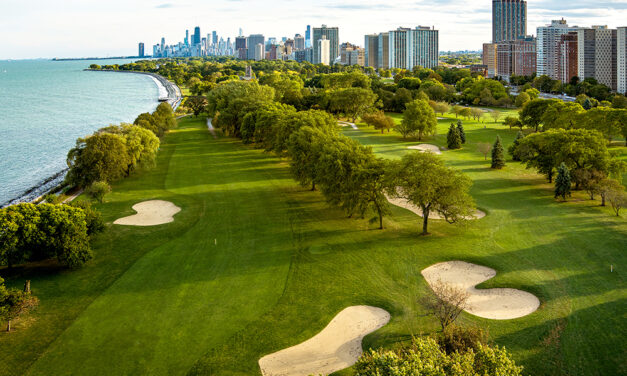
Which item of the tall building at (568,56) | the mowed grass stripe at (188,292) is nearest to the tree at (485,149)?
the mowed grass stripe at (188,292)

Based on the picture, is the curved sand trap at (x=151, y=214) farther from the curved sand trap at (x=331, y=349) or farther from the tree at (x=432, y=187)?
the curved sand trap at (x=331, y=349)

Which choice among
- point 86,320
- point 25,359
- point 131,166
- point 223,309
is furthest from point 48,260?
point 131,166

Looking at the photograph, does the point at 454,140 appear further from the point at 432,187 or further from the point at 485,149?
the point at 432,187

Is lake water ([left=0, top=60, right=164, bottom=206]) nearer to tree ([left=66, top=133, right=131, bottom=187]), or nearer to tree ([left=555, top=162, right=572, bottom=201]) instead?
tree ([left=66, top=133, right=131, bottom=187])

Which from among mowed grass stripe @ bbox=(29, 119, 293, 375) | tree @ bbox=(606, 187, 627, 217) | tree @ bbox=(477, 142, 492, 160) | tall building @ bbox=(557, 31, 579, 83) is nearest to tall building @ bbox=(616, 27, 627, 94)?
tall building @ bbox=(557, 31, 579, 83)

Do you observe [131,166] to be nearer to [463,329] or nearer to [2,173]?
[2,173]
